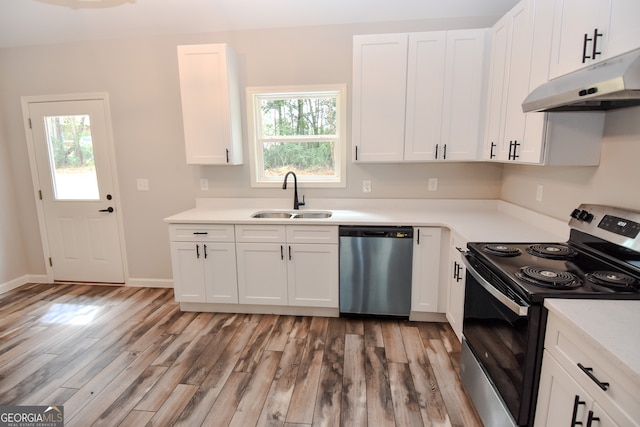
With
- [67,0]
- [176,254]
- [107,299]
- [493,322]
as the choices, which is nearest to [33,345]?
[107,299]

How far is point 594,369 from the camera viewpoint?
1.03m

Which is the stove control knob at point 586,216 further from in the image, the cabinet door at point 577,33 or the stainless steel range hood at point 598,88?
the cabinet door at point 577,33

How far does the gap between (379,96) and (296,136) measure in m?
0.95

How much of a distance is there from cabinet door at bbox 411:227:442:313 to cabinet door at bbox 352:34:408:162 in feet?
2.38

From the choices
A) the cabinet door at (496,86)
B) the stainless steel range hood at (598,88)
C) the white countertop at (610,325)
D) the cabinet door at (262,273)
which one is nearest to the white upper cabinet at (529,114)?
the cabinet door at (496,86)

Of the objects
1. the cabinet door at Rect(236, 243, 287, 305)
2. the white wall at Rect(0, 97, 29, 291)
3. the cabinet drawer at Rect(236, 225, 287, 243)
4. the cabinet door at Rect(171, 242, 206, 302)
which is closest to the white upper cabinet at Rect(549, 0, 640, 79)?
the cabinet drawer at Rect(236, 225, 287, 243)

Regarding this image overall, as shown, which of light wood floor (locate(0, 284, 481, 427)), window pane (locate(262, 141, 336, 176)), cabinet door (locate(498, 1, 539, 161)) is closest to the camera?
light wood floor (locate(0, 284, 481, 427))

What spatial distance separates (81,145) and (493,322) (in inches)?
163

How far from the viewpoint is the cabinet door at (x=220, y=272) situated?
291cm

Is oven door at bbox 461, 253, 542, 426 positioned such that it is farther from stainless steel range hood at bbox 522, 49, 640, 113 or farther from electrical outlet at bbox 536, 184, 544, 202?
electrical outlet at bbox 536, 184, 544, 202

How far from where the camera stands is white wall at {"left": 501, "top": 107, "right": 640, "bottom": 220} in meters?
1.64

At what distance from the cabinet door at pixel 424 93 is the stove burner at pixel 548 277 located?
152cm

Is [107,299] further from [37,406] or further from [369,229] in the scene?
[369,229]

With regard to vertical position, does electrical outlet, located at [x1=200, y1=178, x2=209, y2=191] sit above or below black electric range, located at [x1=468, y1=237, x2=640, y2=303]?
above
